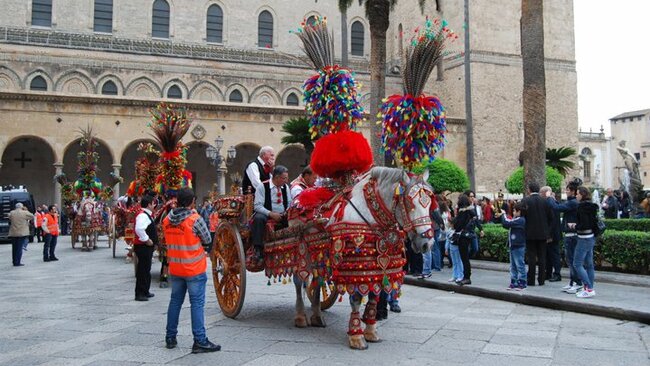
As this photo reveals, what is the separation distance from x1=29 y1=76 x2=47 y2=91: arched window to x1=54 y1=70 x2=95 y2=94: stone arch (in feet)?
1.89

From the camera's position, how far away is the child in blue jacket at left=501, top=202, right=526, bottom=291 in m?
9.34

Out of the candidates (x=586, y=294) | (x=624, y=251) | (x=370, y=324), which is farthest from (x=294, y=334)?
(x=624, y=251)

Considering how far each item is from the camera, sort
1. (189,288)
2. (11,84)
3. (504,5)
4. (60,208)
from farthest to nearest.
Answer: (504,5)
(11,84)
(60,208)
(189,288)

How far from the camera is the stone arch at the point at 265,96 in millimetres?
33694

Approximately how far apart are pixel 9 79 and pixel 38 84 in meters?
1.36

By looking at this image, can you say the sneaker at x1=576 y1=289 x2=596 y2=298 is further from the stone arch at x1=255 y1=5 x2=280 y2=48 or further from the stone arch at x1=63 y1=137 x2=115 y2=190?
the stone arch at x1=255 y1=5 x2=280 y2=48

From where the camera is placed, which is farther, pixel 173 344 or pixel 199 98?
pixel 199 98

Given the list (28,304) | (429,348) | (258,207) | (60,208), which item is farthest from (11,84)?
(429,348)

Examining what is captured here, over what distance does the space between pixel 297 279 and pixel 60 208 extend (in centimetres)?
2323

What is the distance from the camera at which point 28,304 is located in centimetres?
848

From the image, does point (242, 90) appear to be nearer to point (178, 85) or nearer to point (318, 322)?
point (178, 85)

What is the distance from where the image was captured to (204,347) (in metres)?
5.48

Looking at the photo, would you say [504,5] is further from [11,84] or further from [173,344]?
[173,344]

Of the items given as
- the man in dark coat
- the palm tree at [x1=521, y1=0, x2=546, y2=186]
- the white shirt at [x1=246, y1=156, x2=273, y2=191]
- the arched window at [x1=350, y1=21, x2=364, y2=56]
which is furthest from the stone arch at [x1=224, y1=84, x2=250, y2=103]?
the white shirt at [x1=246, y1=156, x2=273, y2=191]
